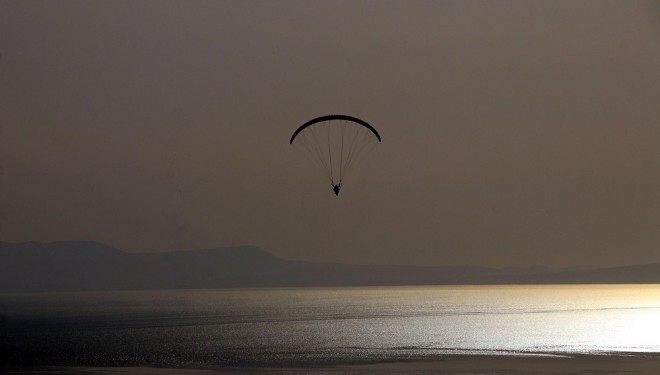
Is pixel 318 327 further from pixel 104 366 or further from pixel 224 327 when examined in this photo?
pixel 104 366

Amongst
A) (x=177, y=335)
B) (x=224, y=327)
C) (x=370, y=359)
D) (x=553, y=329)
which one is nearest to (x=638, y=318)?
(x=553, y=329)

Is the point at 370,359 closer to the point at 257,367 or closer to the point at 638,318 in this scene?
the point at 257,367

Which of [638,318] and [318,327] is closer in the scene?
Answer: [318,327]

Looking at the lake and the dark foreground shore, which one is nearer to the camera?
the dark foreground shore

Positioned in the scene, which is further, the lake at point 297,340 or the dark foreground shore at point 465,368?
the lake at point 297,340

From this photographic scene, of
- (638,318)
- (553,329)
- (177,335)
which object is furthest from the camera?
(638,318)

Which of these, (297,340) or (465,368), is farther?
(297,340)

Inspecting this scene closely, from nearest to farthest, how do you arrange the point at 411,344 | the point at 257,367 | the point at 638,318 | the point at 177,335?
the point at 257,367
the point at 411,344
the point at 177,335
the point at 638,318
